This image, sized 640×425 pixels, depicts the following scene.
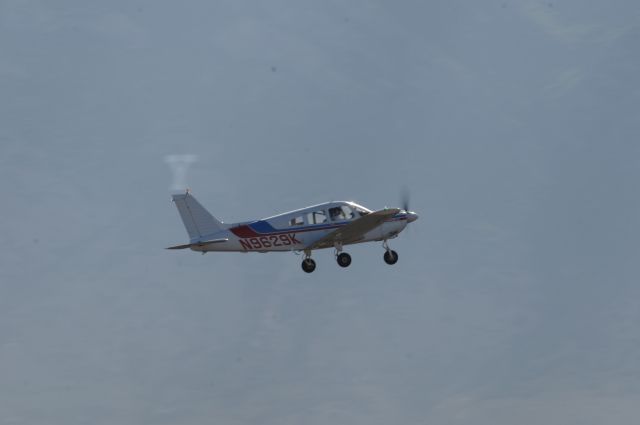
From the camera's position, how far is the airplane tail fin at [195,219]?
72.1 meters

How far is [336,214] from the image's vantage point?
7244 centimetres

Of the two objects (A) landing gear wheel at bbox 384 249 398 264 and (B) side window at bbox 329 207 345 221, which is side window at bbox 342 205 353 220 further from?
(A) landing gear wheel at bbox 384 249 398 264

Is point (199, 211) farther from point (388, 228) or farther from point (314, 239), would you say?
point (388, 228)

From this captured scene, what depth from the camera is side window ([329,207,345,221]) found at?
72.4m

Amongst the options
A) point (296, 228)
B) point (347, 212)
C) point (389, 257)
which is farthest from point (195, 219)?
point (389, 257)

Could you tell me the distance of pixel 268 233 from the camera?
7238cm

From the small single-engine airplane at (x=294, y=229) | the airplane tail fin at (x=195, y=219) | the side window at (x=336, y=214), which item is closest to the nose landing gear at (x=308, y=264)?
the small single-engine airplane at (x=294, y=229)

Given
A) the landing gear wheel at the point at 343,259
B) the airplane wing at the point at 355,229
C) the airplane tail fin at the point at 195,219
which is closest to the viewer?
the airplane wing at the point at 355,229

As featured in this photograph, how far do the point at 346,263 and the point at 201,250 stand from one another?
893 cm

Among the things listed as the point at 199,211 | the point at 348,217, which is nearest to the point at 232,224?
the point at 199,211

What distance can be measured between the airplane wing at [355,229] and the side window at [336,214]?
77 centimetres

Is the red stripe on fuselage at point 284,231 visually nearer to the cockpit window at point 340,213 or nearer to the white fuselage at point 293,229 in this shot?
the white fuselage at point 293,229

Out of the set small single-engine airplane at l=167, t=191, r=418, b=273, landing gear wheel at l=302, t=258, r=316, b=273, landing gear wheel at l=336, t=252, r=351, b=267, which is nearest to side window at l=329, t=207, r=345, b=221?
small single-engine airplane at l=167, t=191, r=418, b=273

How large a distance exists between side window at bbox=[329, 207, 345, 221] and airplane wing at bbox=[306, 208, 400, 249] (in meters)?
0.77
